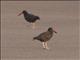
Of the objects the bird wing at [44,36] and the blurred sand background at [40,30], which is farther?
the bird wing at [44,36]

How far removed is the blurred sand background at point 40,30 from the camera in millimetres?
8523

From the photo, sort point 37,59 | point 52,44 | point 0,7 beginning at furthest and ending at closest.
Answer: point 0,7 < point 52,44 < point 37,59

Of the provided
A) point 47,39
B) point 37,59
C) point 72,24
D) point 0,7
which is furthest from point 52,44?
point 0,7

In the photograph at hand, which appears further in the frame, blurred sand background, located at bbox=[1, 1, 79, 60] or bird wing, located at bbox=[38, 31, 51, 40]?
bird wing, located at bbox=[38, 31, 51, 40]

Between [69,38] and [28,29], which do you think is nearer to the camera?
[69,38]

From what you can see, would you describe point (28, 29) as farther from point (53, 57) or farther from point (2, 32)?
point (53, 57)

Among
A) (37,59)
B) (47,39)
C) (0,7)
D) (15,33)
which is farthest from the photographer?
(0,7)

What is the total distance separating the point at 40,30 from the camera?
10.7 metres

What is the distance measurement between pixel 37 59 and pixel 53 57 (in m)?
0.34

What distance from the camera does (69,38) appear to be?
32.2 ft

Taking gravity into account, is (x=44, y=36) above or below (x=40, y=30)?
below

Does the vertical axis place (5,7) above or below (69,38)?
above

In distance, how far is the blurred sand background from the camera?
852cm

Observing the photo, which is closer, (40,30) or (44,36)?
(44,36)
